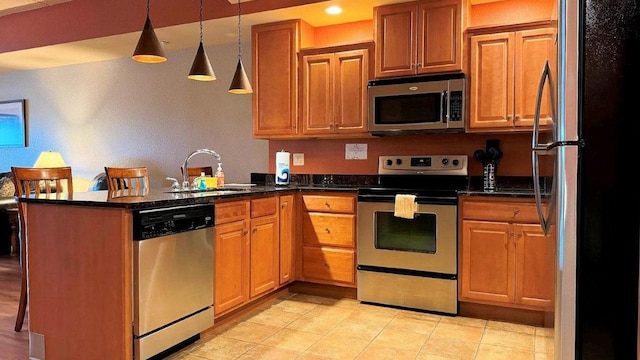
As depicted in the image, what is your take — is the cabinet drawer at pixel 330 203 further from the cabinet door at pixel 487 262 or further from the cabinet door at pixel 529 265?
the cabinet door at pixel 529 265

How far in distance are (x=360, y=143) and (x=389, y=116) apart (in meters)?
0.56

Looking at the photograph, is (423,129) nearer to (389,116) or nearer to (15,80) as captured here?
(389,116)

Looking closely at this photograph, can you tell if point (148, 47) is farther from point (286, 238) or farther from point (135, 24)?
point (135, 24)

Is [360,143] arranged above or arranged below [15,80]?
below

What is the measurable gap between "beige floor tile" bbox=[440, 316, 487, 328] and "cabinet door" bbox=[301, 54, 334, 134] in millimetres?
1787

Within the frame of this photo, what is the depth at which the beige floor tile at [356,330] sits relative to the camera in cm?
294

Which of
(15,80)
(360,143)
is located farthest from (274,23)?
(15,80)

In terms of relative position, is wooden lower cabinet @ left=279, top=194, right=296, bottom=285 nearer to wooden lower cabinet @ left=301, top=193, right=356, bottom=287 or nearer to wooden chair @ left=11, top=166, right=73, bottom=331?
wooden lower cabinet @ left=301, top=193, right=356, bottom=287

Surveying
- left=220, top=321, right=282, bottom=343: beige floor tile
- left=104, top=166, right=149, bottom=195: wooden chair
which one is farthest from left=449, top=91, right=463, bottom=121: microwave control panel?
left=104, top=166, right=149, bottom=195: wooden chair

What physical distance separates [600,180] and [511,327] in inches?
77.5

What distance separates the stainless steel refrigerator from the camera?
1502 millimetres

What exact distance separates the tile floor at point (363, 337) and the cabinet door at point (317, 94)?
5.09 ft

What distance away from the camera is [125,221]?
2248mm

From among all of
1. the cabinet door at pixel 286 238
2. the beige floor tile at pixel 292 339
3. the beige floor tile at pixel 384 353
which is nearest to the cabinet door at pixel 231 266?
the beige floor tile at pixel 292 339
